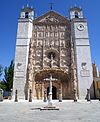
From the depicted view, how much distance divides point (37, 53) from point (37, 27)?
5273 mm

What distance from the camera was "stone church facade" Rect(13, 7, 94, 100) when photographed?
62.0ft

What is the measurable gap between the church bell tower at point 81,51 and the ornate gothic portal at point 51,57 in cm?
104

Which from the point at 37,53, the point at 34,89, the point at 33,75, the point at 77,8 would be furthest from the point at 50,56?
the point at 77,8

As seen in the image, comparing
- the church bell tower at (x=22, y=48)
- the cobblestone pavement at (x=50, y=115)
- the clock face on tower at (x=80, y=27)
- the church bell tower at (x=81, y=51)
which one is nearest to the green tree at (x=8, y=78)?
the church bell tower at (x=22, y=48)

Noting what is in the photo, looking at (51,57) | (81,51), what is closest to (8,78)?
(51,57)

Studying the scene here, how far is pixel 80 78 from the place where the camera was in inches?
751

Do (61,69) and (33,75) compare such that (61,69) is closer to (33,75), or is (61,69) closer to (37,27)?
(33,75)

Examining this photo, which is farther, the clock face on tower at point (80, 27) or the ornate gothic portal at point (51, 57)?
the clock face on tower at point (80, 27)

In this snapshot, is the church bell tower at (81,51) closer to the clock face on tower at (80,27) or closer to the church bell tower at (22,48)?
the clock face on tower at (80,27)

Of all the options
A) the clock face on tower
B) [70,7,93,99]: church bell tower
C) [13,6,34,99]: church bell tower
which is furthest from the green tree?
the clock face on tower

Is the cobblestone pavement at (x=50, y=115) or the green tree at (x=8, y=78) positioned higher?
the green tree at (x=8, y=78)

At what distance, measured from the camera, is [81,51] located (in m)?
20.6

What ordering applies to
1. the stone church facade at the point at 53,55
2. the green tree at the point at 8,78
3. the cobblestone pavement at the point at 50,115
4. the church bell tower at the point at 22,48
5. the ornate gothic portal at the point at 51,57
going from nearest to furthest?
the cobblestone pavement at the point at 50,115 < the church bell tower at the point at 22,48 < the stone church facade at the point at 53,55 < the ornate gothic portal at the point at 51,57 < the green tree at the point at 8,78

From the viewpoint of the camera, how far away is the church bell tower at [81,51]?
18719 mm
